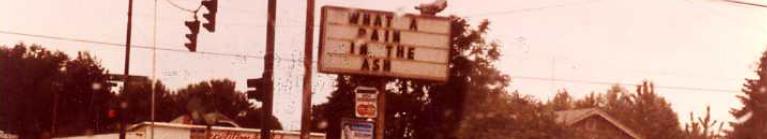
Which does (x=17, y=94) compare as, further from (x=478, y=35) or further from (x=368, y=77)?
(x=368, y=77)

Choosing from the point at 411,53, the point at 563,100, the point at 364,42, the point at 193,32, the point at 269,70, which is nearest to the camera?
the point at 364,42

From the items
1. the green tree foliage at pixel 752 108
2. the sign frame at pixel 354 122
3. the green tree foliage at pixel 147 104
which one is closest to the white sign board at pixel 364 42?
the sign frame at pixel 354 122

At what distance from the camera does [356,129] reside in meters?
14.4

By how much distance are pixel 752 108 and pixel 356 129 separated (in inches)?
1861

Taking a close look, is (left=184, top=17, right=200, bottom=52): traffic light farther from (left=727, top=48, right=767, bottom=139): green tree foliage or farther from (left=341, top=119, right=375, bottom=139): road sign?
(left=727, top=48, right=767, bottom=139): green tree foliage

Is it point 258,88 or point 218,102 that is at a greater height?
point 258,88

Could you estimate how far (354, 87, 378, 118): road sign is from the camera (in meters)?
14.8

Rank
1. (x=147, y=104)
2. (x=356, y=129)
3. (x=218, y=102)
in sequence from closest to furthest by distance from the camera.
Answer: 1. (x=356, y=129)
2. (x=147, y=104)
3. (x=218, y=102)

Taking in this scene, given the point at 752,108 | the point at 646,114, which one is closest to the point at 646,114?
the point at 646,114

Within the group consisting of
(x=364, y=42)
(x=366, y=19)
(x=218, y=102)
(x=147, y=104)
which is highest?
(x=366, y=19)

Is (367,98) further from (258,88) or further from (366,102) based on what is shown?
(258,88)

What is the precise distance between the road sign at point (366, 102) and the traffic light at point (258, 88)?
3.89 m

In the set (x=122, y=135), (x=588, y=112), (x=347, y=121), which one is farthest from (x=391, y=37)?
(x=588, y=112)

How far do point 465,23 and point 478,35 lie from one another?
2.65 ft
